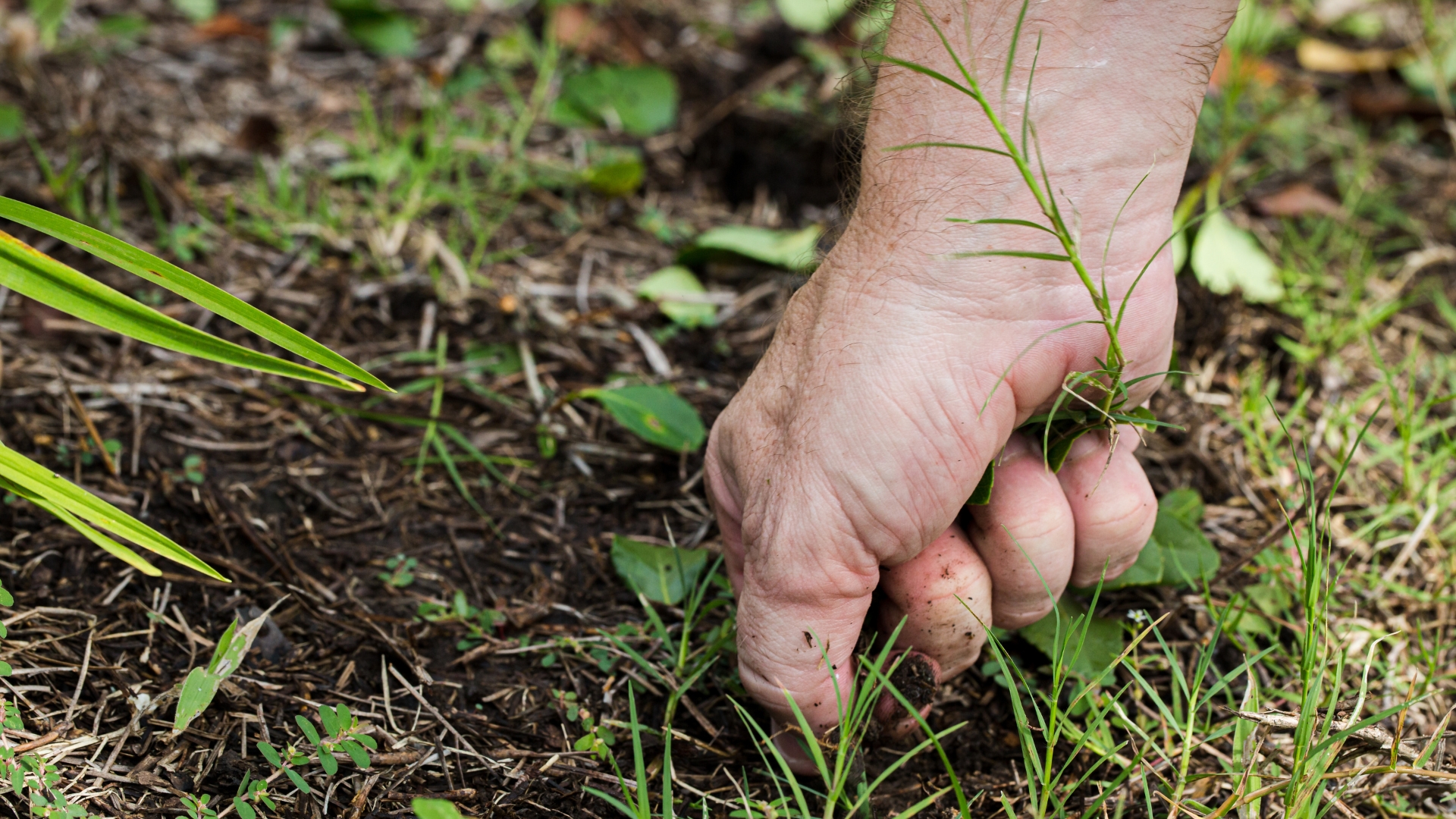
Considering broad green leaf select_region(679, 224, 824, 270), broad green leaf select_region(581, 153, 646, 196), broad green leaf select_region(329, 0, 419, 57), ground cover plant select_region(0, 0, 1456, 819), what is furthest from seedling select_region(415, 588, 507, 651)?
broad green leaf select_region(329, 0, 419, 57)

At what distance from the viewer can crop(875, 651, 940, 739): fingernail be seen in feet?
3.48

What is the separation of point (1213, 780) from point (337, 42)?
256cm

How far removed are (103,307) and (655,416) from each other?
0.71 metres

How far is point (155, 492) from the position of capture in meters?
1.26

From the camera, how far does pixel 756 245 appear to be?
73.5 inches

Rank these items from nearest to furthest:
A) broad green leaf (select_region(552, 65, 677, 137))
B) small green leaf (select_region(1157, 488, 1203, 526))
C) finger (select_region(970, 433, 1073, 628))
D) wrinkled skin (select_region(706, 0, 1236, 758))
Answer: wrinkled skin (select_region(706, 0, 1236, 758)), finger (select_region(970, 433, 1073, 628)), small green leaf (select_region(1157, 488, 1203, 526)), broad green leaf (select_region(552, 65, 677, 137))

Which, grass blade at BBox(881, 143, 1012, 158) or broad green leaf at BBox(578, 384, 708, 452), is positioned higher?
grass blade at BBox(881, 143, 1012, 158)

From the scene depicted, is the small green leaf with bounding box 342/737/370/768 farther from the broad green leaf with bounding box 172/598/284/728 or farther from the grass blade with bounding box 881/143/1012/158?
the grass blade with bounding box 881/143/1012/158

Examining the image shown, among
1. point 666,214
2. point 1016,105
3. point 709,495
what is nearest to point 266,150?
point 666,214

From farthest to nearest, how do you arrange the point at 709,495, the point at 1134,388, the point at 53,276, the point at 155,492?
the point at 155,492, the point at 709,495, the point at 1134,388, the point at 53,276

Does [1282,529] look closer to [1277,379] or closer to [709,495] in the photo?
[1277,379]

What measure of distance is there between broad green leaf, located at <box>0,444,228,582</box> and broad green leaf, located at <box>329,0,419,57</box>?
194 cm

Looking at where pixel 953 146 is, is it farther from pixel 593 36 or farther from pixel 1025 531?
pixel 593 36

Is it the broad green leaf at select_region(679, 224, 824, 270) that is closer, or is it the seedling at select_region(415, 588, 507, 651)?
the seedling at select_region(415, 588, 507, 651)
